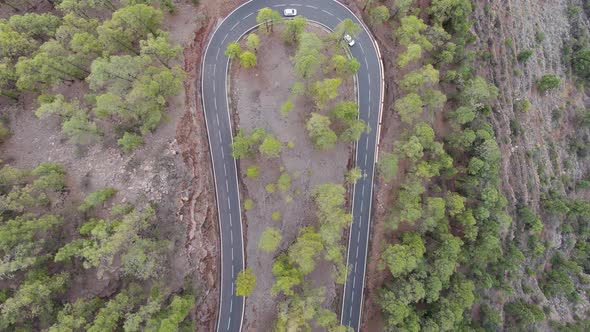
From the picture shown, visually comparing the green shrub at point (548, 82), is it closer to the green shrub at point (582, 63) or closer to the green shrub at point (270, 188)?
the green shrub at point (582, 63)

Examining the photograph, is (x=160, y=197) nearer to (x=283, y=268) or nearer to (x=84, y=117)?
(x=84, y=117)

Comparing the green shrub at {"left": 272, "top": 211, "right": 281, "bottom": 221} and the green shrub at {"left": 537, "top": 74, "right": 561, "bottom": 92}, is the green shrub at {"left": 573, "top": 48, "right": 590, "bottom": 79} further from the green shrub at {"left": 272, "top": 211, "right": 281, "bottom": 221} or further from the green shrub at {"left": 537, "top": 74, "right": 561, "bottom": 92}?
the green shrub at {"left": 272, "top": 211, "right": 281, "bottom": 221}

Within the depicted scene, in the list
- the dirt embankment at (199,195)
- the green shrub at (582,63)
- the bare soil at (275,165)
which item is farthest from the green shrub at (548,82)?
the dirt embankment at (199,195)

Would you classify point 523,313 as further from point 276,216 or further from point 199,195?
point 199,195

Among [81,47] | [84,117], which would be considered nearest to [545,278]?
[84,117]

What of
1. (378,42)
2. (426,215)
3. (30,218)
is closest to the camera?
(30,218)

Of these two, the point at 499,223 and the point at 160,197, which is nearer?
the point at 160,197

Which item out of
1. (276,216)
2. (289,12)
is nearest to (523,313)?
(276,216)
